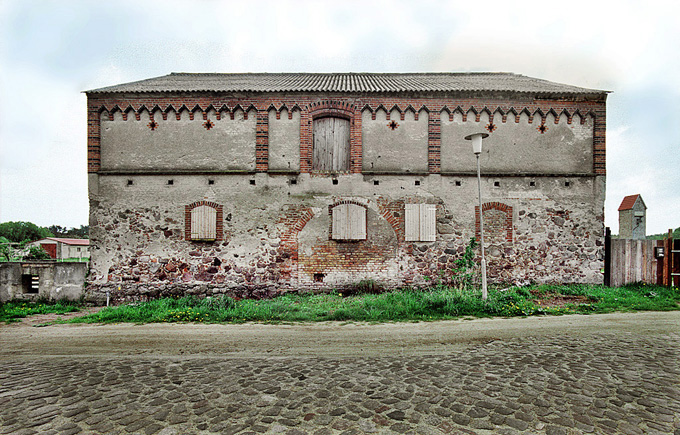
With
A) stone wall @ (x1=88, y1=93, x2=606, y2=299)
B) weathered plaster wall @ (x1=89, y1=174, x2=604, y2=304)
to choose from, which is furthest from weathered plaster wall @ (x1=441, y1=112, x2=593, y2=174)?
weathered plaster wall @ (x1=89, y1=174, x2=604, y2=304)

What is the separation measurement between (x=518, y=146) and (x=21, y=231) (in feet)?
237

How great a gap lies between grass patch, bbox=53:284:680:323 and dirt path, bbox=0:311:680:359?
493 mm

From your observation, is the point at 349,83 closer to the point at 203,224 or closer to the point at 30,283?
the point at 203,224

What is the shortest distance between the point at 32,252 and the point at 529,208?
759 inches

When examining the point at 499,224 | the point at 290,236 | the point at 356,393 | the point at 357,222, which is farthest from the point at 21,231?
the point at 356,393

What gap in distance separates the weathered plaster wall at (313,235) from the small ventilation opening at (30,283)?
5.43ft

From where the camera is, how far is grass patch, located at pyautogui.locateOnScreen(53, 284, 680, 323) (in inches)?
329

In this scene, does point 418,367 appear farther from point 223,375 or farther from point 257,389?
point 223,375

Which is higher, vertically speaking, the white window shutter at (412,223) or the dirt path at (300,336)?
the white window shutter at (412,223)

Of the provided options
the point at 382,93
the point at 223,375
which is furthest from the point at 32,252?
the point at 382,93

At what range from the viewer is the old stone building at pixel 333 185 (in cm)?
1135

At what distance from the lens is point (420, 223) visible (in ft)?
37.8

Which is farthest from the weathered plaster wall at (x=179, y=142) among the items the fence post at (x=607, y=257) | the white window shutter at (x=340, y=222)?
the fence post at (x=607, y=257)

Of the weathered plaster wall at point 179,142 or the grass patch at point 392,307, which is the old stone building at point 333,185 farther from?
the grass patch at point 392,307
